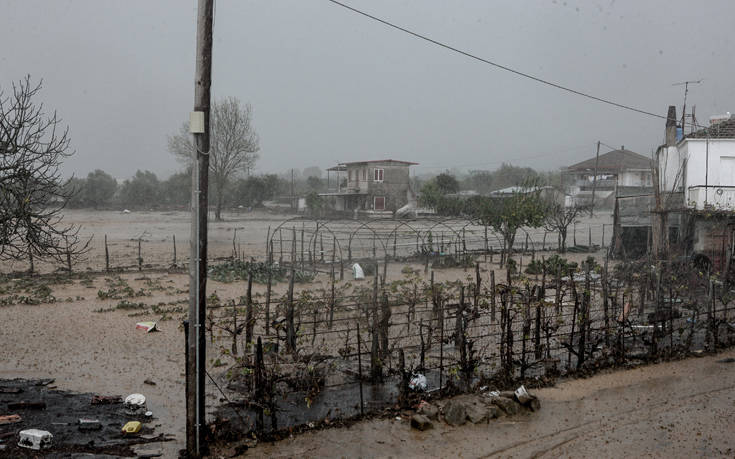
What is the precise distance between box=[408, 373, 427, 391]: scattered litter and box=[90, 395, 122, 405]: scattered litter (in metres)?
3.70

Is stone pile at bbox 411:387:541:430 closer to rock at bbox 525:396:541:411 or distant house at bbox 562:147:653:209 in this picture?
rock at bbox 525:396:541:411

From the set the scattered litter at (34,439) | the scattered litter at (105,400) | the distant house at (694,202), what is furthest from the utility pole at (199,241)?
the distant house at (694,202)

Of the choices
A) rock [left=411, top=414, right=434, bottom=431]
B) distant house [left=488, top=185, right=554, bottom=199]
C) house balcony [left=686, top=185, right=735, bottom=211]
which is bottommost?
rock [left=411, top=414, right=434, bottom=431]

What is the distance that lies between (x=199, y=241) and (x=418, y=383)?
146 inches

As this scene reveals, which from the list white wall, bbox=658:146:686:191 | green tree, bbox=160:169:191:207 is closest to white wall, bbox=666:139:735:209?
white wall, bbox=658:146:686:191

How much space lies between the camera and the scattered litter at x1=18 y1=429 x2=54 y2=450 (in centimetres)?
588

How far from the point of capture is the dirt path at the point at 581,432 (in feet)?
20.6

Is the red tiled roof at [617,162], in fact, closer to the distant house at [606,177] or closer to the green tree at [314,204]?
the distant house at [606,177]

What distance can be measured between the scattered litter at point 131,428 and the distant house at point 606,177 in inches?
1700

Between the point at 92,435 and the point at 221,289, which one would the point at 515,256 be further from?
the point at 92,435

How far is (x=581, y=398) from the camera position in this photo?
7.93 meters

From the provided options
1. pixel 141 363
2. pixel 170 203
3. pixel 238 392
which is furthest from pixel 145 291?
pixel 170 203

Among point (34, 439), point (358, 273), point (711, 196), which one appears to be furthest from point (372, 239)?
point (34, 439)

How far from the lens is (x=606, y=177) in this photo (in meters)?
51.7
